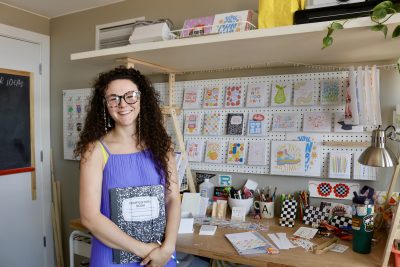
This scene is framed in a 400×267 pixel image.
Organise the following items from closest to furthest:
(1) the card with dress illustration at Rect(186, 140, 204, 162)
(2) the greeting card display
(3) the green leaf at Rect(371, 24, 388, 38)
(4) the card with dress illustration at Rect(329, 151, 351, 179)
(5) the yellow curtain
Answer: (3) the green leaf at Rect(371, 24, 388, 38), (5) the yellow curtain, (2) the greeting card display, (4) the card with dress illustration at Rect(329, 151, 351, 179), (1) the card with dress illustration at Rect(186, 140, 204, 162)

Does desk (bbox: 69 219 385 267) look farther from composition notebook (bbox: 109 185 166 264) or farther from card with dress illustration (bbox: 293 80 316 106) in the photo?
card with dress illustration (bbox: 293 80 316 106)

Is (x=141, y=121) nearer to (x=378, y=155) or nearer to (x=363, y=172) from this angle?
(x=378, y=155)

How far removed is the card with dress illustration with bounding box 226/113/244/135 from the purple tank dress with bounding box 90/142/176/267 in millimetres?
739

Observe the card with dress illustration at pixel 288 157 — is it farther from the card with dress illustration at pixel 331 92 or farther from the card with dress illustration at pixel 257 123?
the card with dress illustration at pixel 331 92

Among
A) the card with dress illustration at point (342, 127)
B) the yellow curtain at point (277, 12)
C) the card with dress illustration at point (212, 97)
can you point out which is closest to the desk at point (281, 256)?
the card with dress illustration at point (342, 127)

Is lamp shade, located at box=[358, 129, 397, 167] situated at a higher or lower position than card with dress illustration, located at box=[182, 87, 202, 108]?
lower

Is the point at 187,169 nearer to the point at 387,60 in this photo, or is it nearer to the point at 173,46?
the point at 173,46

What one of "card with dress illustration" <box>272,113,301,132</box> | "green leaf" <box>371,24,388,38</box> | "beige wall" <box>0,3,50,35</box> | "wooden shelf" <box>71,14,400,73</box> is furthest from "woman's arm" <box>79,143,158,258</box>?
"beige wall" <box>0,3,50,35</box>

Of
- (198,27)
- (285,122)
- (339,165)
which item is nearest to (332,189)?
(339,165)

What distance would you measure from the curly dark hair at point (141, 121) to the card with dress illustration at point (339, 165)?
0.85 metres

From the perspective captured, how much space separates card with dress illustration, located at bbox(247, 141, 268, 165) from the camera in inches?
69.9

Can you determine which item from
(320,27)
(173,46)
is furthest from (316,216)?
(173,46)

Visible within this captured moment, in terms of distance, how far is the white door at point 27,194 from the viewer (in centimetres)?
235

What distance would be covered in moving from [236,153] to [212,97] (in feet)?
1.21
